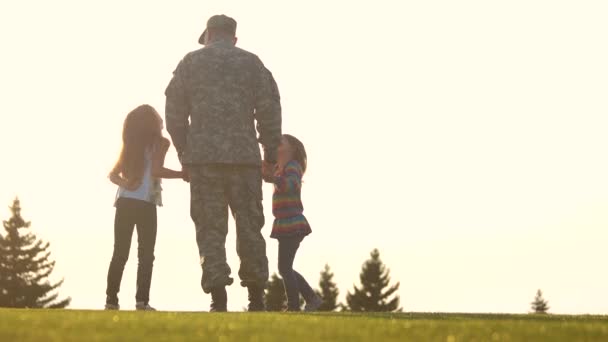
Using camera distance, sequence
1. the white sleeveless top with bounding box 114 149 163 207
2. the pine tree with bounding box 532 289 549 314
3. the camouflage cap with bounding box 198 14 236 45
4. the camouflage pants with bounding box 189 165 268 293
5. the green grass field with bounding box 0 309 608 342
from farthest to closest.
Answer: the pine tree with bounding box 532 289 549 314 < the camouflage cap with bounding box 198 14 236 45 < the white sleeveless top with bounding box 114 149 163 207 < the camouflage pants with bounding box 189 165 268 293 < the green grass field with bounding box 0 309 608 342

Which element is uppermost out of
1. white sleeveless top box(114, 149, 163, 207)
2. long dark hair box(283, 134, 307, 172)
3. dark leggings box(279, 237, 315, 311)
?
long dark hair box(283, 134, 307, 172)

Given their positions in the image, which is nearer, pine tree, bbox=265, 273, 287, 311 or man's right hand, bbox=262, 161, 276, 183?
man's right hand, bbox=262, 161, 276, 183

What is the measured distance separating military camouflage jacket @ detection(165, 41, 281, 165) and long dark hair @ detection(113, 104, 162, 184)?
1.42ft

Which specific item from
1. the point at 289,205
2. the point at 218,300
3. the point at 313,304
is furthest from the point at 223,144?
the point at 313,304

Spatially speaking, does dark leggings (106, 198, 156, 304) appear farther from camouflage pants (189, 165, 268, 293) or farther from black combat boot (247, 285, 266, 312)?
black combat boot (247, 285, 266, 312)

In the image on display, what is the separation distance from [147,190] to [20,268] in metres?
64.6

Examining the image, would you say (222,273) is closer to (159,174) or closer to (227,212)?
(227,212)

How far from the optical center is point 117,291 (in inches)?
484

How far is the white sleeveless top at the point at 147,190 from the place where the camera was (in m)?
12.2

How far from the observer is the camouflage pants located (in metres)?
11.8

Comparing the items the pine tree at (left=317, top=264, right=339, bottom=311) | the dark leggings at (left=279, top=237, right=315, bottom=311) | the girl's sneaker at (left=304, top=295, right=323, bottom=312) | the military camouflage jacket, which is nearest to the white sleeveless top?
the military camouflage jacket

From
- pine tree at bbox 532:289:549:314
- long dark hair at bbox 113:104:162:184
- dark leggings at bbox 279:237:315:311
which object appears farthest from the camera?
pine tree at bbox 532:289:549:314

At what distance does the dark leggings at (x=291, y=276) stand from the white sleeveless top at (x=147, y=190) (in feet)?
6.59

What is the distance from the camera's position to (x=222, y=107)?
1195 cm
